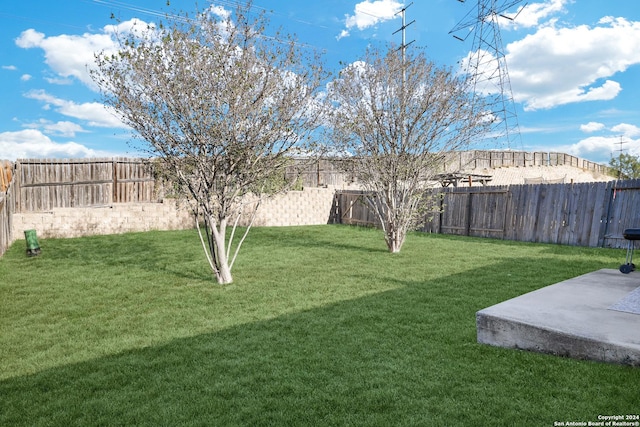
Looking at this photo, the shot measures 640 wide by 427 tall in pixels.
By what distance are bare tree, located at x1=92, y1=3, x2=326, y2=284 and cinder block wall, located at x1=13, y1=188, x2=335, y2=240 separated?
3.56 meters

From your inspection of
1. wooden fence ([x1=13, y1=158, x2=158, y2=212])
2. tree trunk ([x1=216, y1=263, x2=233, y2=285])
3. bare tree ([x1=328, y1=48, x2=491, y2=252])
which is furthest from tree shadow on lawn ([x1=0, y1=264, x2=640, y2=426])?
wooden fence ([x1=13, y1=158, x2=158, y2=212])

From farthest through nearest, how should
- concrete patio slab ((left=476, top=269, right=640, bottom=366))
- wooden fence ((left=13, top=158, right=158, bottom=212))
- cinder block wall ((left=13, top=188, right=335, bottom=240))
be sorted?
wooden fence ((left=13, top=158, right=158, bottom=212)), cinder block wall ((left=13, top=188, right=335, bottom=240)), concrete patio slab ((left=476, top=269, right=640, bottom=366))

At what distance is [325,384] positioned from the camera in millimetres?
2818

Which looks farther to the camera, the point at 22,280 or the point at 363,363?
the point at 22,280

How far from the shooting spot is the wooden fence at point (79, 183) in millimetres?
12570

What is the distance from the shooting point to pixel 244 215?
51.6 feet

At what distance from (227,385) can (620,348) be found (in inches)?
107

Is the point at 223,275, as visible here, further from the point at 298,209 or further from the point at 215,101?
the point at 298,209

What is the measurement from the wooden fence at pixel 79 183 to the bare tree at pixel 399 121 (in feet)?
A: 21.6

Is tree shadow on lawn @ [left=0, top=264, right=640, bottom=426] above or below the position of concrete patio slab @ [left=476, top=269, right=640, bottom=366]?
below

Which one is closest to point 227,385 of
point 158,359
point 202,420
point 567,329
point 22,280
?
point 202,420

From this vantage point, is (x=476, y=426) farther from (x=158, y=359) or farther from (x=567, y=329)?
(x=158, y=359)

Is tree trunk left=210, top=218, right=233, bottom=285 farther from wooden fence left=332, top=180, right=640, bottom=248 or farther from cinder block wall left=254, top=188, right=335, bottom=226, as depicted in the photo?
cinder block wall left=254, top=188, right=335, bottom=226

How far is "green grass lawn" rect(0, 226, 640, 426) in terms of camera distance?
2500 mm
